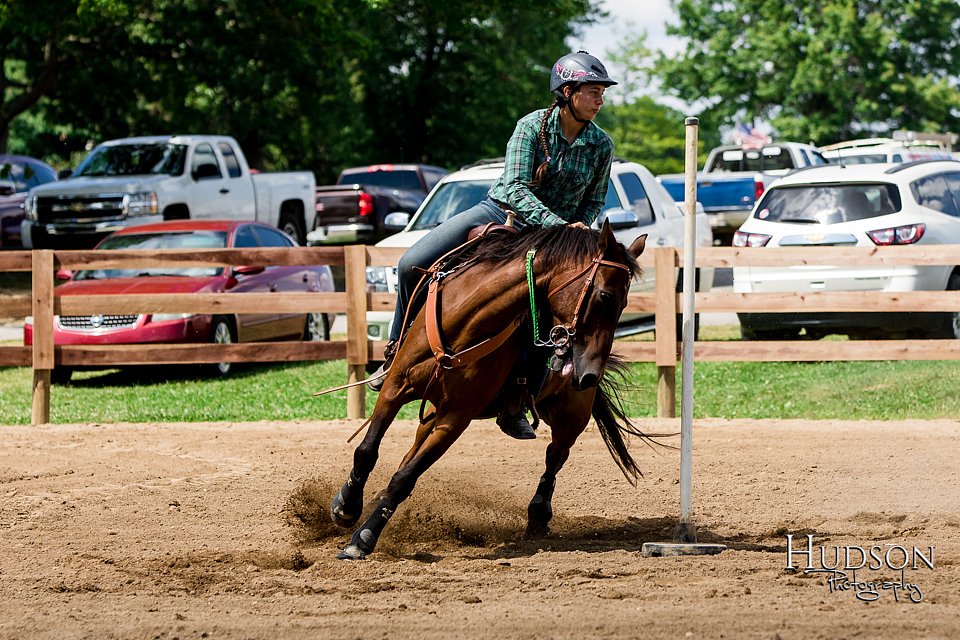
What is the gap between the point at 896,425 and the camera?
10.2 metres

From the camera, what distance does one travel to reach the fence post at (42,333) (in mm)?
10953

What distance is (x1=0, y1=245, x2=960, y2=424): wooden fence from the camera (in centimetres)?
1091

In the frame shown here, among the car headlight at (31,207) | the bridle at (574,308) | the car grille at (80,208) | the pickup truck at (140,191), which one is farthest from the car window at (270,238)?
the bridle at (574,308)

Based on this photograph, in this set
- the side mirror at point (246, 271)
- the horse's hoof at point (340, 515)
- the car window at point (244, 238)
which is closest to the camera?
the horse's hoof at point (340, 515)

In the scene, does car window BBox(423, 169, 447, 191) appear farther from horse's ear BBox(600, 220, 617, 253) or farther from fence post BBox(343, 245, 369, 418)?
horse's ear BBox(600, 220, 617, 253)

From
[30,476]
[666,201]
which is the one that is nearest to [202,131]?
[666,201]

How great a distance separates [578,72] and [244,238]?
9256 millimetres

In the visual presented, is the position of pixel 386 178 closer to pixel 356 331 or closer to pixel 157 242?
pixel 157 242

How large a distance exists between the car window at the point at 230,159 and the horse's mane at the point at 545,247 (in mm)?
16273

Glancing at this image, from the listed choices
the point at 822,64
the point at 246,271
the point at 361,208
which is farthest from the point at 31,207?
the point at 822,64

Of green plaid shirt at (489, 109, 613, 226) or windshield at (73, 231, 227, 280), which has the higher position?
green plaid shirt at (489, 109, 613, 226)

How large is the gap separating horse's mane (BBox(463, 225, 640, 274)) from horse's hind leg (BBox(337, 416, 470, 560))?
2.73ft

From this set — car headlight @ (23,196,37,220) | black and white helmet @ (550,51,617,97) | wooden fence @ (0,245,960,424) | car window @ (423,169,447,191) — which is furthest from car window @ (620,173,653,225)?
Result: car window @ (423,169,447,191)

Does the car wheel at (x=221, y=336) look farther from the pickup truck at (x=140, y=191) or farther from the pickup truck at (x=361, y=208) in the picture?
the pickup truck at (x=361, y=208)
